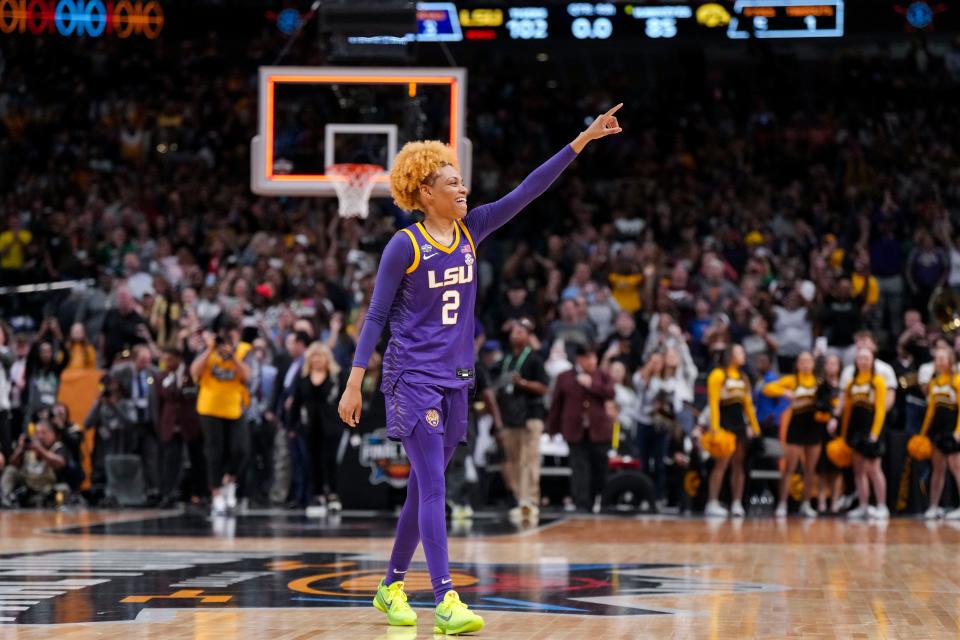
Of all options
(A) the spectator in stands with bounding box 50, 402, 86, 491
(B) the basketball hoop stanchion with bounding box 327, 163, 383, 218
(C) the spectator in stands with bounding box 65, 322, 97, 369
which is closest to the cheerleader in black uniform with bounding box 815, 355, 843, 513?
(B) the basketball hoop stanchion with bounding box 327, 163, 383, 218

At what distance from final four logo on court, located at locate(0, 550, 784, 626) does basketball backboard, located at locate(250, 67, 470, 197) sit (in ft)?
21.9

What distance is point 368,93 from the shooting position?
17875 millimetres

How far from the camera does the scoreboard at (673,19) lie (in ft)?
87.4

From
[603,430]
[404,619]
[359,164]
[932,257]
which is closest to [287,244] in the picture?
[359,164]

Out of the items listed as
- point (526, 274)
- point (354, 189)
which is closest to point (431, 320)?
point (354, 189)

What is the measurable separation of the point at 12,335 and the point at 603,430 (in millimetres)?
8897

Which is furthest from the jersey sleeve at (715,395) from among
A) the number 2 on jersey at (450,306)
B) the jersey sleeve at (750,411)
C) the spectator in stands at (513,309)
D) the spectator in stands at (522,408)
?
the number 2 on jersey at (450,306)

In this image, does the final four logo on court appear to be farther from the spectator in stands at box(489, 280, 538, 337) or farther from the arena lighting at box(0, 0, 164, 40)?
the arena lighting at box(0, 0, 164, 40)

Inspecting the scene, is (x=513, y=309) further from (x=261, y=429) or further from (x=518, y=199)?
(x=518, y=199)

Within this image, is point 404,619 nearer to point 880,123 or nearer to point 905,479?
point 905,479

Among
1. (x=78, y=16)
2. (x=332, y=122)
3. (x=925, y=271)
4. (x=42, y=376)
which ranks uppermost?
(x=78, y=16)

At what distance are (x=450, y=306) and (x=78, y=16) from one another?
2032cm

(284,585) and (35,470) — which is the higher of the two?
(35,470)

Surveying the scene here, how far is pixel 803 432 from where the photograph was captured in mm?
17391
